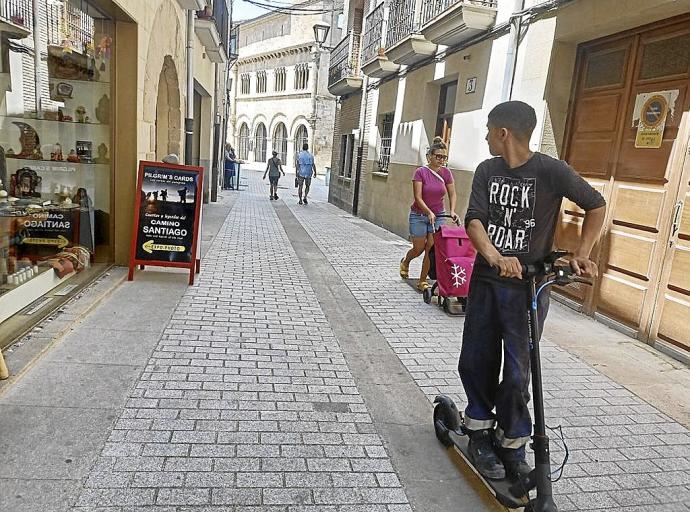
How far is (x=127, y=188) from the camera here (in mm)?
6156

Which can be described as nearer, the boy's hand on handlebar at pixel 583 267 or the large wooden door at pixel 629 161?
the boy's hand on handlebar at pixel 583 267

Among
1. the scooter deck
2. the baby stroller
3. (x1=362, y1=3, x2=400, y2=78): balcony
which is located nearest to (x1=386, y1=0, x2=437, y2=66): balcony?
(x1=362, y1=3, x2=400, y2=78): balcony

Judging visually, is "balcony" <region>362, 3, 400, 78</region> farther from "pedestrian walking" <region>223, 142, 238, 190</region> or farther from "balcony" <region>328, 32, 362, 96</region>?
"pedestrian walking" <region>223, 142, 238, 190</region>

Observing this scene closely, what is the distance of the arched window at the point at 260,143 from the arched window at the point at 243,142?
1.39 m

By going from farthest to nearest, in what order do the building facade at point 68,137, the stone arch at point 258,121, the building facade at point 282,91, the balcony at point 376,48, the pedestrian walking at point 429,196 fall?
the stone arch at point 258,121 < the building facade at point 282,91 < the balcony at point 376,48 < the pedestrian walking at point 429,196 < the building facade at point 68,137

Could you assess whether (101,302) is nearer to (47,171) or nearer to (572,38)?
(47,171)

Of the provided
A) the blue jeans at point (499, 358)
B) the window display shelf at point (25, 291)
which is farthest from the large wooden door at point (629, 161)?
the window display shelf at point (25, 291)

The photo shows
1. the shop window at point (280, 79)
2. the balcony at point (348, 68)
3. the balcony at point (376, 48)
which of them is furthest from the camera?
the shop window at point (280, 79)

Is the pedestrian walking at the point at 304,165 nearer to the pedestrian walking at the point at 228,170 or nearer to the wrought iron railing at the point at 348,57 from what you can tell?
the wrought iron railing at the point at 348,57

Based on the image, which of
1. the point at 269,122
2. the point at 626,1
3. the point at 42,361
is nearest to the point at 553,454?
the point at 42,361

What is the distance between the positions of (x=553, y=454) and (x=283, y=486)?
62.5 inches

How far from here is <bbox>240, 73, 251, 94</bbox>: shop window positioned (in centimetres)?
4859

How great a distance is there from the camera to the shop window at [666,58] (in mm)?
4954

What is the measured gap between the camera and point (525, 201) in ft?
8.43
